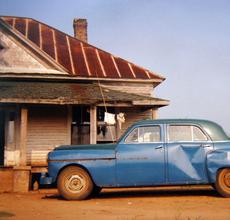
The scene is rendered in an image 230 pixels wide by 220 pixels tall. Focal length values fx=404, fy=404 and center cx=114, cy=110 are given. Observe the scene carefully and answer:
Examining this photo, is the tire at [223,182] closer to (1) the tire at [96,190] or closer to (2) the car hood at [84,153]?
(2) the car hood at [84,153]

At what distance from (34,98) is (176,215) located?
7750mm

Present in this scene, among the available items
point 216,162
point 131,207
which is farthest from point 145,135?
point 131,207

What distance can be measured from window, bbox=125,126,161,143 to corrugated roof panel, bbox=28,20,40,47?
33.4 feet

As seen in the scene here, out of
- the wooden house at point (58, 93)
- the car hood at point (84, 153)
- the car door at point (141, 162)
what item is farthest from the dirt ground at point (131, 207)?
the wooden house at point (58, 93)

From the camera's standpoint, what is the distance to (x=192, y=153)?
27.7 ft

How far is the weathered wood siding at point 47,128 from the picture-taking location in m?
15.5

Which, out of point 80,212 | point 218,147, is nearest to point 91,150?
point 80,212

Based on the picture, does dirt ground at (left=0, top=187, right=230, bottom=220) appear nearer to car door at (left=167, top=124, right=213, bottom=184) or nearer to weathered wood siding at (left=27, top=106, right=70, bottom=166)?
car door at (left=167, top=124, right=213, bottom=184)

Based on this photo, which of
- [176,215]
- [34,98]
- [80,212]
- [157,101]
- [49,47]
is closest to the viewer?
[176,215]

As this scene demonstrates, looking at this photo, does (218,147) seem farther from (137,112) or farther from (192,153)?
(137,112)

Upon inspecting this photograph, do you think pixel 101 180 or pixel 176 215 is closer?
pixel 176 215

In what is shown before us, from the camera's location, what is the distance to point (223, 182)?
8344mm

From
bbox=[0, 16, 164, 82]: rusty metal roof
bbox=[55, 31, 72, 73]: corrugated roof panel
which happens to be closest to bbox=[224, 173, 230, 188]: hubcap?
bbox=[0, 16, 164, 82]: rusty metal roof

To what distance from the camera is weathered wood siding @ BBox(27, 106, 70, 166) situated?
51.0ft
